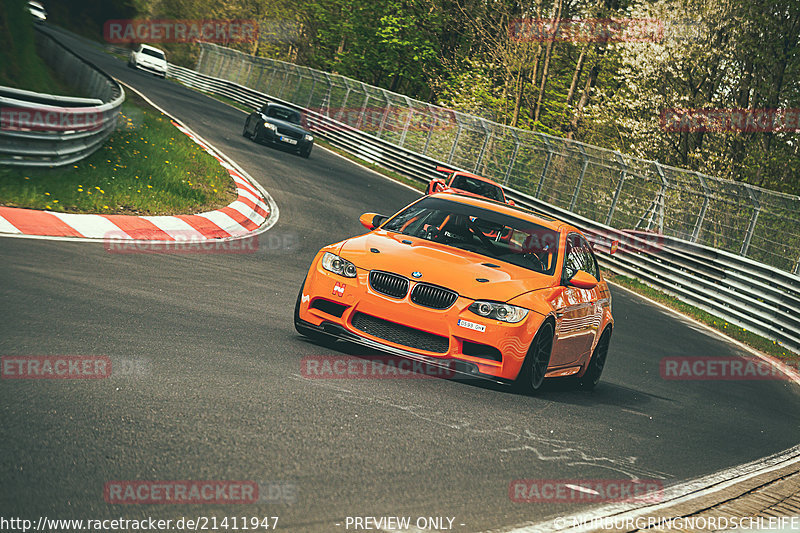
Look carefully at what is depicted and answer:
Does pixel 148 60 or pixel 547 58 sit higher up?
pixel 547 58

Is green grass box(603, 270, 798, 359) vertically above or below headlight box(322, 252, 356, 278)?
below

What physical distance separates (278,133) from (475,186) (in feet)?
26.4

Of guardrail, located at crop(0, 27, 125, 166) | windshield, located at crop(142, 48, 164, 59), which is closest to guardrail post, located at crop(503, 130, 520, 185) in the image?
guardrail, located at crop(0, 27, 125, 166)

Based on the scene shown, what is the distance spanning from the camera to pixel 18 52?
17.5m

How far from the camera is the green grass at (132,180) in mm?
12086

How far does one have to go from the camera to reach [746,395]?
11.6 m

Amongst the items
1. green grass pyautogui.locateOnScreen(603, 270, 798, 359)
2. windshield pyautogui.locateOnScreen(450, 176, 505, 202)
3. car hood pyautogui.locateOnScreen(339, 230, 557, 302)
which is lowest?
green grass pyautogui.locateOnScreen(603, 270, 798, 359)

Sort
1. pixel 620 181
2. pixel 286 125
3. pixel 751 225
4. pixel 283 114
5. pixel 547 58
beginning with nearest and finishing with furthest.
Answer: pixel 751 225, pixel 620 181, pixel 286 125, pixel 283 114, pixel 547 58

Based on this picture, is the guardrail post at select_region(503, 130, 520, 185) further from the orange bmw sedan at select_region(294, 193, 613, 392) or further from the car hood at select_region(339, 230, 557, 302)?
the car hood at select_region(339, 230, 557, 302)

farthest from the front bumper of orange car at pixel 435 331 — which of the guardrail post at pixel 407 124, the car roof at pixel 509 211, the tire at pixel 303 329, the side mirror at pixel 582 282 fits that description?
the guardrail post at pixel 407 124

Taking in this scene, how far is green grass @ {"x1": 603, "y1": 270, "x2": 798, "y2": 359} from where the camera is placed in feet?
55.7

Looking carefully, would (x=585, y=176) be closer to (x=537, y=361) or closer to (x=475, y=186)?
(x=475, y=186)

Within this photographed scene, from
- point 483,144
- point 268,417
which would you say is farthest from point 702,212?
point 268,417

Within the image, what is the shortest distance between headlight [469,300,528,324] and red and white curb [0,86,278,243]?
5.43m
